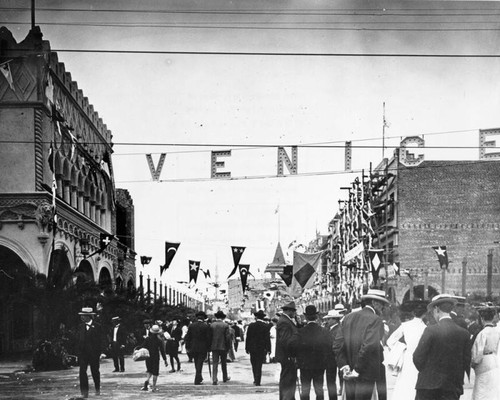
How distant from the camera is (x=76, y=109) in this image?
119 feet

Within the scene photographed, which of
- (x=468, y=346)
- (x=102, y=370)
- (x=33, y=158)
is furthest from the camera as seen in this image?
(x=33, y=158)

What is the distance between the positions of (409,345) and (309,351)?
1997 millimetres

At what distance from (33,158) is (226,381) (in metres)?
14.2

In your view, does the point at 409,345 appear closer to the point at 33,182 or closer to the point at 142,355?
the point at 142,355

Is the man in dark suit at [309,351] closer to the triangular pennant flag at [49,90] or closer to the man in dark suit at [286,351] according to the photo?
the man in dark suit at [286,351]

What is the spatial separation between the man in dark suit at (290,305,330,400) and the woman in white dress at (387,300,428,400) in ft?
5.11

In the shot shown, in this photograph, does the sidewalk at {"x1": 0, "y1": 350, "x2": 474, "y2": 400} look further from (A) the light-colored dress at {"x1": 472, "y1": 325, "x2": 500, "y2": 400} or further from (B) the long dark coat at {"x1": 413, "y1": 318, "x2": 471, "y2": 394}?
(B) the long dark coat at {"x1": 413, "y1": 318, "x2": 471, "y2": 394}

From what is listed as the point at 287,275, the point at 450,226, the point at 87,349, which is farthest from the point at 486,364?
the point at 450,226

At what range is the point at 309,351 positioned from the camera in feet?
39.9

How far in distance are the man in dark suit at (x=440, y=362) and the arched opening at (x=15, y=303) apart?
19.4 meters

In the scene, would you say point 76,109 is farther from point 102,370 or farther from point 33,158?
point 102,370

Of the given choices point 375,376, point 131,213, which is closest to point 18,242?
point 375,376

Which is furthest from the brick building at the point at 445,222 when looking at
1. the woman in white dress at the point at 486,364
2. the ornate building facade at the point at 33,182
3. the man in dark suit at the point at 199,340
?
the woman in white dress at the point at 486,364

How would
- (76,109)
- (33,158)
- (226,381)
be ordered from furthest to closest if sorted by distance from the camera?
(76,109)
(33,158)
(226,381)
